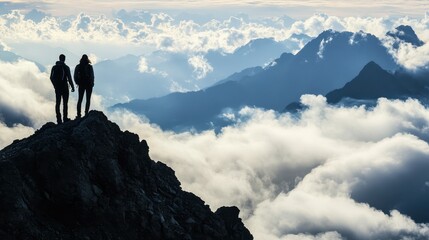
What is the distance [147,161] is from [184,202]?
15.8 feet

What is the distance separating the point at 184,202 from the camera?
129 feet

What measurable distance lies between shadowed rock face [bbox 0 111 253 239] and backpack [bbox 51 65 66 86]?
3754 millimetres

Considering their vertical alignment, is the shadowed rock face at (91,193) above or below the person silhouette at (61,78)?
below

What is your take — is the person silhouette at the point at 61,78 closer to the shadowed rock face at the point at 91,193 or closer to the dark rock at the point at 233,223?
the shadowed rock face at the point at 91,193

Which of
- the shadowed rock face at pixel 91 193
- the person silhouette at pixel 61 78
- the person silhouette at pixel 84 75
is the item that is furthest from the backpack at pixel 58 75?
the shadowed rock face at pixel 91 193

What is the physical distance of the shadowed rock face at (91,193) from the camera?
26797mm

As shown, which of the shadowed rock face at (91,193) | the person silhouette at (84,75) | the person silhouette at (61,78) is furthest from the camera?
the person silhouette at (84,75)

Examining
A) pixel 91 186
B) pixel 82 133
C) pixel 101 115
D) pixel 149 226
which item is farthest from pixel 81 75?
pixel 149 226

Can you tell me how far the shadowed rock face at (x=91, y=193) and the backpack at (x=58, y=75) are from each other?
3754 mm

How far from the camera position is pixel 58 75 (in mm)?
37656

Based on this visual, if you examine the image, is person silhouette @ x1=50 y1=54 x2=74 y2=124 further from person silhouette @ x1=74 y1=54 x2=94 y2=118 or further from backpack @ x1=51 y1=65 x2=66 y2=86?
person silhouette @ x1=74 y1=54 x2=94 y2=118

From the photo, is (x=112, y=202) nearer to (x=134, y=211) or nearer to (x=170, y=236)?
(x=134, y=211)

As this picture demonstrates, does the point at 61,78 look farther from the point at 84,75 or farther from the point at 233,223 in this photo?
the point at 233,223

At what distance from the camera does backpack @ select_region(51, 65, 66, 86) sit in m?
37.3
